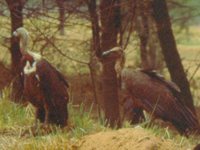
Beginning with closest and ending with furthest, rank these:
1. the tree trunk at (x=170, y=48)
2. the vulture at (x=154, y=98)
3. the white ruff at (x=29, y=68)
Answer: the white ruff at (x=29, y=68) < the vulture at (x=154, y=98) < the tree trunk at (x=170, y=48)

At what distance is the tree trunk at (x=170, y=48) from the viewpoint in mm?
12141

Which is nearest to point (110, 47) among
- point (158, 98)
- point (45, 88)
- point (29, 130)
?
point (158, 98)

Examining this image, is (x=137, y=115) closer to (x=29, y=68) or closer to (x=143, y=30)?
(x=29, y=68)

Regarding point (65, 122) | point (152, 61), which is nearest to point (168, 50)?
point (152, 61)

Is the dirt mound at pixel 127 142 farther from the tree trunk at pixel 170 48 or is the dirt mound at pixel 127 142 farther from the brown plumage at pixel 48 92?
the tree trunk at pixel 170 48

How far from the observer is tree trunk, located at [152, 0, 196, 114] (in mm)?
12141

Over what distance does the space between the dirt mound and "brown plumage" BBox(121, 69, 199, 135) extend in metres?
3.21

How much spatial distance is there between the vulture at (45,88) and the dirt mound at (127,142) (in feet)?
4.38

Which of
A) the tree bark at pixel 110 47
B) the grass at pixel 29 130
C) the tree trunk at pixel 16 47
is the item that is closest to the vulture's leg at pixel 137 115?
the tree bark at pixel 110 47

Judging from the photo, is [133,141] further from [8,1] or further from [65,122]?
[8,1]

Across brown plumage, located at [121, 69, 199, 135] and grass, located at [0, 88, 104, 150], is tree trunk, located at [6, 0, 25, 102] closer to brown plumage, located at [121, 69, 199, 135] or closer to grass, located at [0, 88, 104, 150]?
grass, located at [0, 88, 104, 150]

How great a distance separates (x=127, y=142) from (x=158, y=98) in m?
3.73

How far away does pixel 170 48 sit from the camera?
40.3 feet

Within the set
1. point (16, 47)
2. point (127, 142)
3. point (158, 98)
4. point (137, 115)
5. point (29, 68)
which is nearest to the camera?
point (127, 142)
